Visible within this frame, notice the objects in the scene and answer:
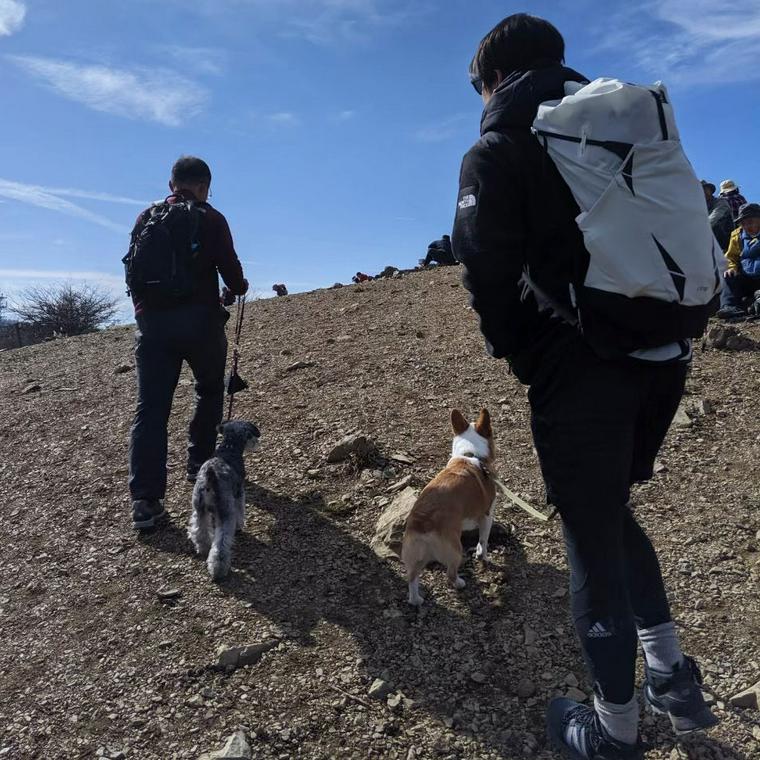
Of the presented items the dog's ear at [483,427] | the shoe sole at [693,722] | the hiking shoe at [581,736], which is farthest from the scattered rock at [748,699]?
the dog's ear at [483,427]

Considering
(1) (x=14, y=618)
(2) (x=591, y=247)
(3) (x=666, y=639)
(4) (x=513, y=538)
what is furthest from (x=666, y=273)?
(1) (x=14, y=618)

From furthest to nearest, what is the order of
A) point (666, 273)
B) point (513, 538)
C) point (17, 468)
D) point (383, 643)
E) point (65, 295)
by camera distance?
1. point (65, 295)
2. point (17, 468)
3. point (513, 538)
4. point (383, 643)
5. point (666, 273)

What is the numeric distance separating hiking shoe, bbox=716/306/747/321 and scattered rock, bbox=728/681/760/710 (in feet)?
20.2

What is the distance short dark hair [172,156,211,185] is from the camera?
420 cm

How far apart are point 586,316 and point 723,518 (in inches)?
105

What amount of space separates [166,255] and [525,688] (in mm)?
3267

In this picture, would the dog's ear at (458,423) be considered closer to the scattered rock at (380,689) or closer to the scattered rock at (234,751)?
the scattered rock at (380,689)

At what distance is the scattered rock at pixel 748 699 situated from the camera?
7.98 ft

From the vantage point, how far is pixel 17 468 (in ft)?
19.3

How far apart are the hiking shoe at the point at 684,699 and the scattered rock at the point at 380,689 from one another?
1.12 m

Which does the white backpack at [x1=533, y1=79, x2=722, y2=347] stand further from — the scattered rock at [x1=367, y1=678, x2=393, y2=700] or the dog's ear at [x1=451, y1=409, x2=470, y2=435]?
the dog's ear at [x1=451, y1=409, x2=470, y2=435]

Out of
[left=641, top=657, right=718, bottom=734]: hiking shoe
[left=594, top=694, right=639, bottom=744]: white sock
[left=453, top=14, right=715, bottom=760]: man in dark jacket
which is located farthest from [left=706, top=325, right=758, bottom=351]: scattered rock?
[left=594, top=694, right=639, bottom=744]: white sock

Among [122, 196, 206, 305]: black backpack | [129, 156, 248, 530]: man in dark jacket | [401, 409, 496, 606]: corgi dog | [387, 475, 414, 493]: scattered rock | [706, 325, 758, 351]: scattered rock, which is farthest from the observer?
[706, 325, 758, 351]: scattered rock

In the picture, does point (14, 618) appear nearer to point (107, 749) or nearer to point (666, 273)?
point (107, 749)
